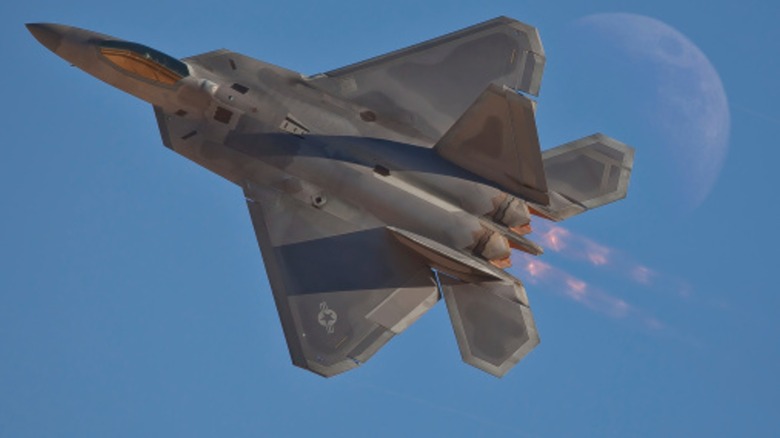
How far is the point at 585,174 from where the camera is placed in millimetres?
31203

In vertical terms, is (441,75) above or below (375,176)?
above

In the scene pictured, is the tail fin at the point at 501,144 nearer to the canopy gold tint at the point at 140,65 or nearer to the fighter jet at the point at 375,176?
the fighter jet at the point at 375,176

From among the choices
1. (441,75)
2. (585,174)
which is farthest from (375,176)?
(585,174)

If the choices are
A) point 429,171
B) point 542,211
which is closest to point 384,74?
point 429,171

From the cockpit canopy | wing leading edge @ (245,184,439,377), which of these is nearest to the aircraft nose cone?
the cockpit canopy

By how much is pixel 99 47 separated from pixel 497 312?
11192 millimetres

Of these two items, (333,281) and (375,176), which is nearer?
(333,281)

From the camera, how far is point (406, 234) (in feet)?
96.9

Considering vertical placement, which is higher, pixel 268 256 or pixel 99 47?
pixel 99 47

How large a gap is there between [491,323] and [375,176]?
169 inches

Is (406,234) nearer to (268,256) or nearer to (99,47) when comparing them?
(268,256)

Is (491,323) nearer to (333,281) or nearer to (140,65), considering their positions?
(333,281)

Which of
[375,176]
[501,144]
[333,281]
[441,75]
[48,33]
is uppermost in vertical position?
[441,75]

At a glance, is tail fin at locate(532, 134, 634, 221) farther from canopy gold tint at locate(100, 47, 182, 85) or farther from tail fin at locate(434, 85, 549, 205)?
canopy gold tint at locate(100, 47, 182, 85)
